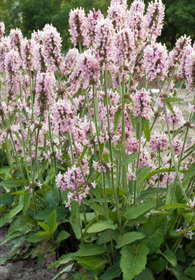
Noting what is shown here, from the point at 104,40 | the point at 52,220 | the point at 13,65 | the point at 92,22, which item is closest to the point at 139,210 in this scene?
the point at 52,220

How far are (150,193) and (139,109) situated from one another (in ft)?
2.31

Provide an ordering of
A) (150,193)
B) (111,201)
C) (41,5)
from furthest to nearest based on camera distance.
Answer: (41,5) < (111,201) < (150,193)

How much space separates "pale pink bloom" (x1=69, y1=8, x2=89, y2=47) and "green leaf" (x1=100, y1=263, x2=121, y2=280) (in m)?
1.53

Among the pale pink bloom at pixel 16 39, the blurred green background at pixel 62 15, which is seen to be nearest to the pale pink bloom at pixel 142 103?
the pale pink bloom at pixel 16 39

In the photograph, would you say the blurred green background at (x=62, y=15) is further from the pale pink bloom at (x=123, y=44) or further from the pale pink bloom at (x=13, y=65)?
the pale pink bloom at (x=123, y=44)

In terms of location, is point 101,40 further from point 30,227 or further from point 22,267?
point 22,267

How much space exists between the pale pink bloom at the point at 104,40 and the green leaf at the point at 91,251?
1.17m

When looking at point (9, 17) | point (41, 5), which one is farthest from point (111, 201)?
point (9, 17)

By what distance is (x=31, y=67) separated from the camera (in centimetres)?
309

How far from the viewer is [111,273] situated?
243 cm

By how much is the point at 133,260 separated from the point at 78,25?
1636 millimetres

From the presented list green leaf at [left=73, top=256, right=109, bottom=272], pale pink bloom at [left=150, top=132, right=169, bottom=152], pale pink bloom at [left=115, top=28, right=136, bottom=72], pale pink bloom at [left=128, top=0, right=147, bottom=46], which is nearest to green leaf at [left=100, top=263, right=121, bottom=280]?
green leaf at [left=73, top=256, right=109, bottom=272]

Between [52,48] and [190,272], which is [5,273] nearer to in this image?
[190,272]

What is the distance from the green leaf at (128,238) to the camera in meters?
2.32
